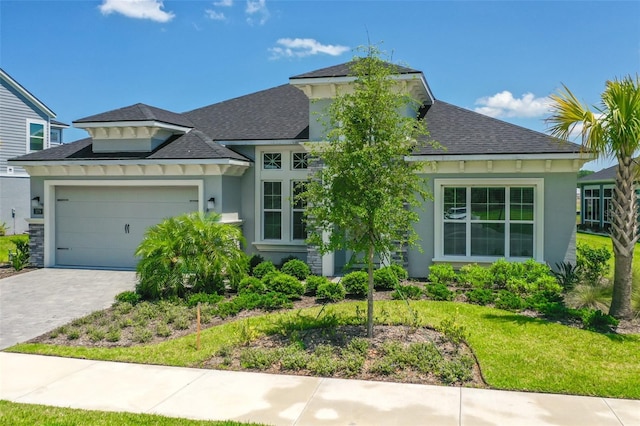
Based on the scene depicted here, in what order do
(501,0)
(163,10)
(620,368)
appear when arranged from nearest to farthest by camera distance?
(620,368), (501,0), (163,10)

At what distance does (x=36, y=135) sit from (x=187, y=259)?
71.6 feet

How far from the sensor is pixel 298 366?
728 cm

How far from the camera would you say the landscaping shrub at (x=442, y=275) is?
12148 millimetres

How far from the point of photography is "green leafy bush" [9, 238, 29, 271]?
15742 millimetres

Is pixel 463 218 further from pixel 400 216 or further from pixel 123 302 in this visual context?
pixel 123 302

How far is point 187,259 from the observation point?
1157 centimetres

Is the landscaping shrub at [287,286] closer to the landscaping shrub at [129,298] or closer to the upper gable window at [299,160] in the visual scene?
the landscaping shrub at [129,298]

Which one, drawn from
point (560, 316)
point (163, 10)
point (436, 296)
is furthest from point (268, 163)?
point (560, 316)

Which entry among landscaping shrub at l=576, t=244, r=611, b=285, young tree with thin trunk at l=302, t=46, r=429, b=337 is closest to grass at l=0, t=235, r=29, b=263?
young tree with thin trunk at l=302, t=46, r=429, b=337

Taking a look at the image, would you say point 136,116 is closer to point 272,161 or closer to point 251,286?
point 272,161

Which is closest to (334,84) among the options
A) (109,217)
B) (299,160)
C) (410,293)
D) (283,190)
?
(299,160)

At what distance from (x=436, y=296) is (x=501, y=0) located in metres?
7.91

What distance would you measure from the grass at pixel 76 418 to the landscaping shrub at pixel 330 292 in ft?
18.8

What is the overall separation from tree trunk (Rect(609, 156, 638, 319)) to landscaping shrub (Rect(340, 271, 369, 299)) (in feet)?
15.7
